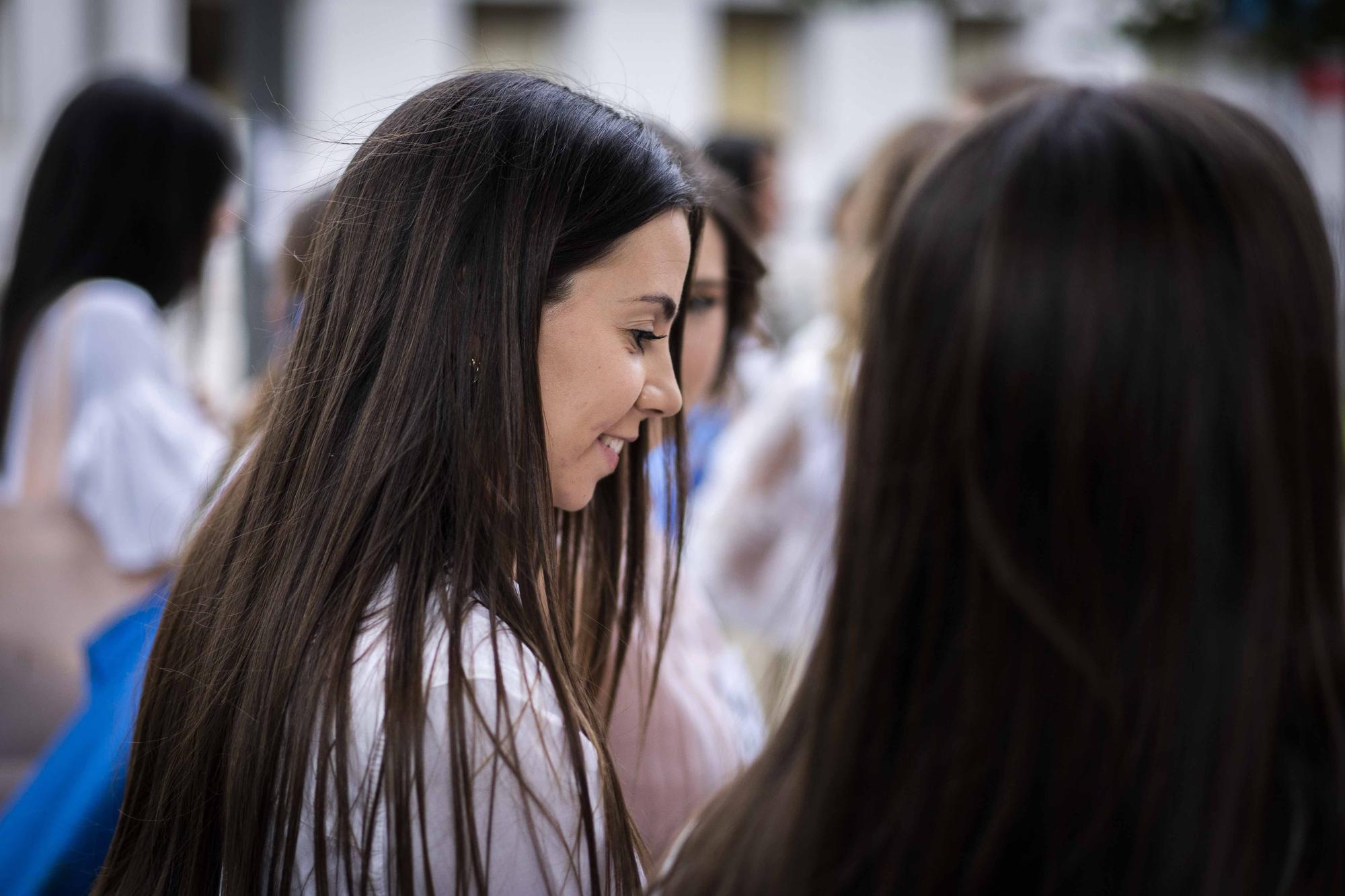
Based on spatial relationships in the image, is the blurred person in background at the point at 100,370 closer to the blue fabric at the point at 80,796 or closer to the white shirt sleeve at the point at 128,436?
the white shirt sleeve at the point at 128,436

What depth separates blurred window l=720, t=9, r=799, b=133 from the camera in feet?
51.4

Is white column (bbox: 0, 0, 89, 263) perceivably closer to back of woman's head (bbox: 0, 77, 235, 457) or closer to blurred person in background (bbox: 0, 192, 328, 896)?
back of woman's head (bbox: 0, 77, 235, 457)

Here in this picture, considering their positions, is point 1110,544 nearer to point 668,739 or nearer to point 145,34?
point 668,739

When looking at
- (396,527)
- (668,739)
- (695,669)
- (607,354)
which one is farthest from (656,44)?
(396,527)

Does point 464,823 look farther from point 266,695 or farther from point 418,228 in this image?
point 418,228

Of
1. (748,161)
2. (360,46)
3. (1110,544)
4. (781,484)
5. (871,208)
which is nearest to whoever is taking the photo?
(1110,544)

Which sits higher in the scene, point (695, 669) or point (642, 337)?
point (642, 337)

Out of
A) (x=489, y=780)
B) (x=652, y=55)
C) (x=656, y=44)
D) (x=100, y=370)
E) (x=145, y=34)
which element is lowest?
(x=489, y=780)

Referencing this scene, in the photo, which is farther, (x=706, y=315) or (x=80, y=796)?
(x=706, y=315)

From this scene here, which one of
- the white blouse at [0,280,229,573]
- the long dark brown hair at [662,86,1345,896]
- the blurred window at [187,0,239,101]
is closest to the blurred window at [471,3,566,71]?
the blurred window at [187,0,239,101]

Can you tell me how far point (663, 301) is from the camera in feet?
4.66

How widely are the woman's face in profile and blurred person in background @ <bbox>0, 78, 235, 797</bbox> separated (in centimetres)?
120

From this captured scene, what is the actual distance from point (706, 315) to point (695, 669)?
64 cm

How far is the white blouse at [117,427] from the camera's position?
246 centimetres
